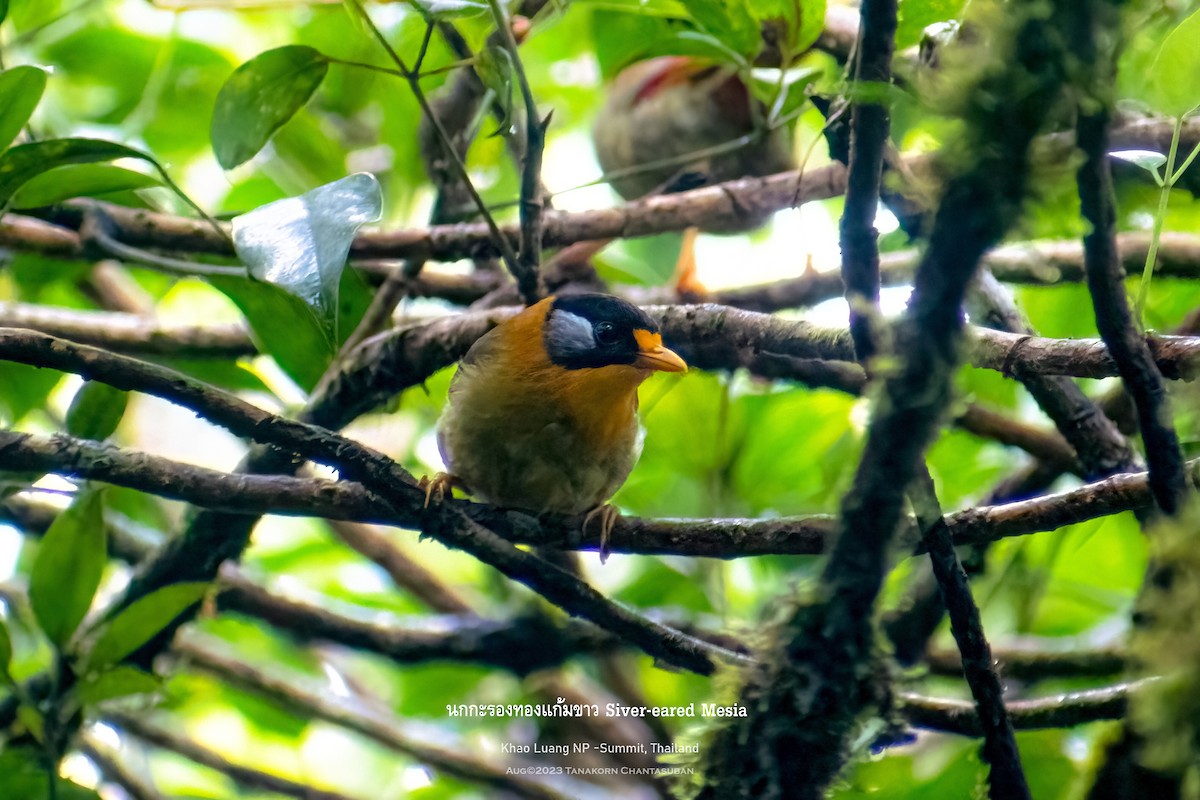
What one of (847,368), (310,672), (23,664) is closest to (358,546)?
(310,672)

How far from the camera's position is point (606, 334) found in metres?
2.51

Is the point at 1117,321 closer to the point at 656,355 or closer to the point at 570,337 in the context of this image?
the point at 656,355

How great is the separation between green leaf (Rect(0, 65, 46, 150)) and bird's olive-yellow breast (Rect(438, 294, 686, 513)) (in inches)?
40.7

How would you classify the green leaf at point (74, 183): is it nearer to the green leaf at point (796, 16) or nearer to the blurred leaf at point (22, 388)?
the blurred leaf at point (22, 388)

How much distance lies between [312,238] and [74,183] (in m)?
0.69

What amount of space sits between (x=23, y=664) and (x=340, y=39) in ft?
7.10

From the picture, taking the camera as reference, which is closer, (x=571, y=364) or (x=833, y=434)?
(x=571, y=364)

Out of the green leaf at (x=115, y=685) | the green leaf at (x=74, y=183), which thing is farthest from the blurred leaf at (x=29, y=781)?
the green leaf at (x=74, y=183)

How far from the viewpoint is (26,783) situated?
210 centimetres


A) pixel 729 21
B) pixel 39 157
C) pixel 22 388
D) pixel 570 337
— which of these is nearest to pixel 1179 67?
pixel 729 21

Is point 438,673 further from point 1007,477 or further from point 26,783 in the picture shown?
point 1007,477

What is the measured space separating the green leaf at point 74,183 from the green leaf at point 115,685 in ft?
3.01

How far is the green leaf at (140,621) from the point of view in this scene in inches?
80.1

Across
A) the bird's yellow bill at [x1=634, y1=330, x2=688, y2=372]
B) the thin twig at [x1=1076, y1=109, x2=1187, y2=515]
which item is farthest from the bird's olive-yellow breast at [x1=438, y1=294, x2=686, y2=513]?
the thin twig at [x1=1076, y1=109, x2=1187, y2=515]
